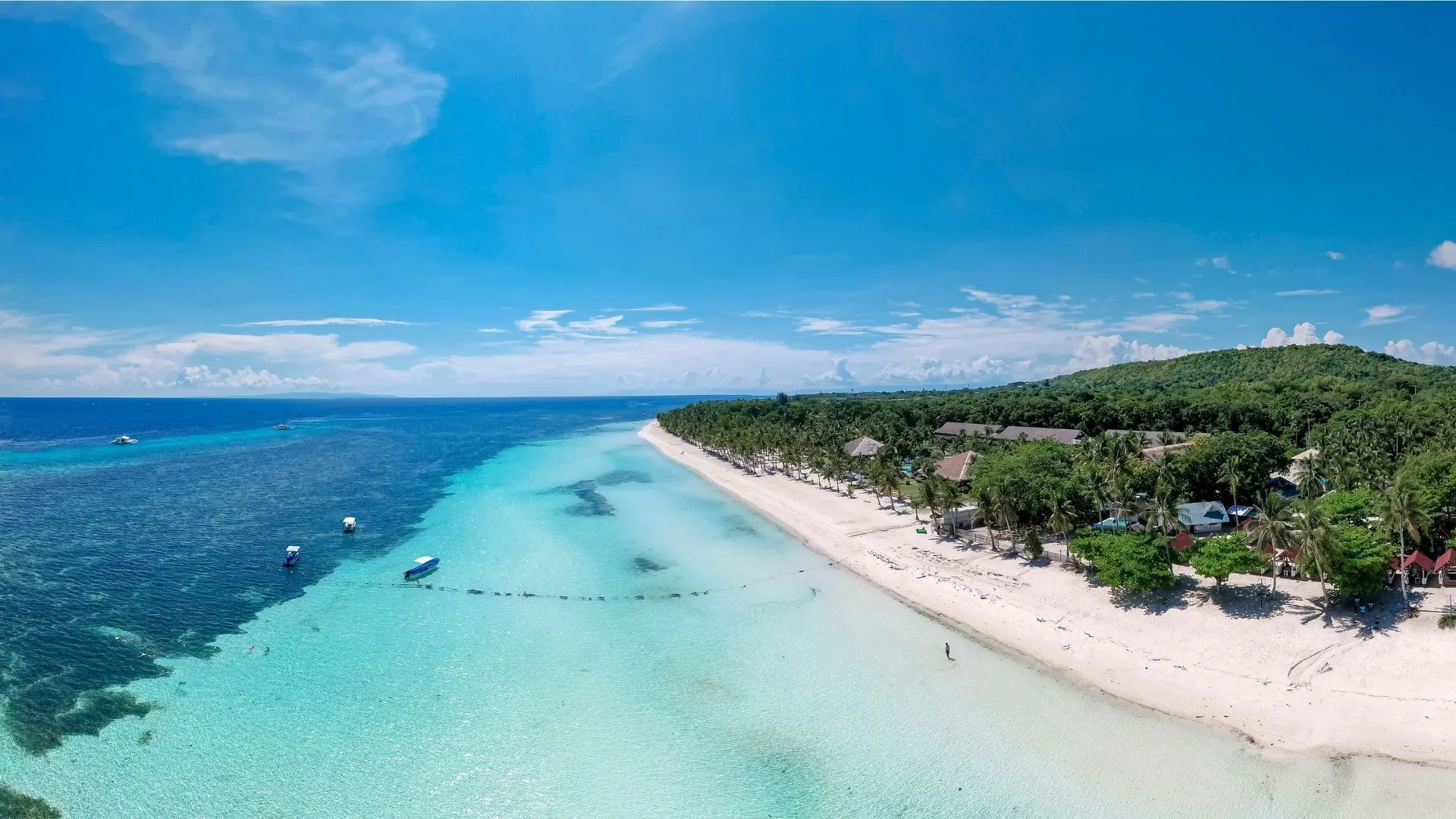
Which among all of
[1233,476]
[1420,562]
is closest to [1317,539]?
[1420,562]

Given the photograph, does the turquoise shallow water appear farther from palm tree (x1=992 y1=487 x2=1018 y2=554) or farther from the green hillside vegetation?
the green hillside vegetation

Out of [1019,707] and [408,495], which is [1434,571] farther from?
[408,495]

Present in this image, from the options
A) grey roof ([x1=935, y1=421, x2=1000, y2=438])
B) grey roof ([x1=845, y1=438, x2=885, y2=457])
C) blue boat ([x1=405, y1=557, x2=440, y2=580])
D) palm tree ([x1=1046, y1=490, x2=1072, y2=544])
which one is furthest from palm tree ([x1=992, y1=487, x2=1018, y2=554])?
grey roof ([x1=935, y1=421, x2=1000, y2=438])

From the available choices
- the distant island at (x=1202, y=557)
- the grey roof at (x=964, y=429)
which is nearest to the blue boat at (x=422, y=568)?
the distant island at (x=1202, y=557)

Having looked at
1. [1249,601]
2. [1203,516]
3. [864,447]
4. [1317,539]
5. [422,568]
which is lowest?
[422,568]

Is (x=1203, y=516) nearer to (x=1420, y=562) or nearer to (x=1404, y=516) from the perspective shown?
(x=1420, y=562)

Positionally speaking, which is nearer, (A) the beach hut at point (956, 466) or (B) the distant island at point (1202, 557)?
(B) the distant island at point (1202, 557)

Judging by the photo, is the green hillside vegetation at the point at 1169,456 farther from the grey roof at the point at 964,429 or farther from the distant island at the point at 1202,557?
the grey roof at the point at 964,429
